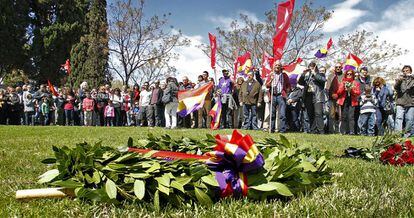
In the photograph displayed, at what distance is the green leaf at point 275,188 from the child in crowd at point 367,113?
34.5 ft

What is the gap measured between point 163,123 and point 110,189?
14.4 m

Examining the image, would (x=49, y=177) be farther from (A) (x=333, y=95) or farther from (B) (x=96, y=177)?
(A) (x=333, y=95)

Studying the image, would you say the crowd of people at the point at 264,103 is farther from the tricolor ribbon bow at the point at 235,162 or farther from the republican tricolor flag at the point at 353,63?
the tricolor ribbon bow at the point at 235,162

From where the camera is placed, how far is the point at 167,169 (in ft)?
8.71

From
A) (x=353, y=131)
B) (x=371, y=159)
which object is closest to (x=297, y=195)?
(x=371, y=159)

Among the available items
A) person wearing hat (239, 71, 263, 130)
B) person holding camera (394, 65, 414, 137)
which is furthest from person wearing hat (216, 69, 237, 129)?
person holding camera (394, 65, 414, 137)

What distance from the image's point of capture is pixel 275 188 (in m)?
2.61

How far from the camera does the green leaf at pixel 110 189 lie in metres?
2.43

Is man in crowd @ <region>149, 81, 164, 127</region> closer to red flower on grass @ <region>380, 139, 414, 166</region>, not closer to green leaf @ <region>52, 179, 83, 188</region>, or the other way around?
red flower on grass @ <region>380, 139, 414, 166</region>

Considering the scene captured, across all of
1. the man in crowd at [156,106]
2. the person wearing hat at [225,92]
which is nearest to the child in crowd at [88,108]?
the man in crowd at [156,106]

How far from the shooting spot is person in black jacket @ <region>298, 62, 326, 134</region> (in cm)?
1234

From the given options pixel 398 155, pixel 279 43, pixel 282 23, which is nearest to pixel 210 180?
pixel 398 155

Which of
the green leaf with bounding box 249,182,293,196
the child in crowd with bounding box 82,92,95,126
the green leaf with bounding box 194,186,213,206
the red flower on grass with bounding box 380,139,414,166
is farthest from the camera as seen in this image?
the child in crowd with bounding box 82,92,95,126

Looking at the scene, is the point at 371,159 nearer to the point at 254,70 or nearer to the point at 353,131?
the point at 353,131
